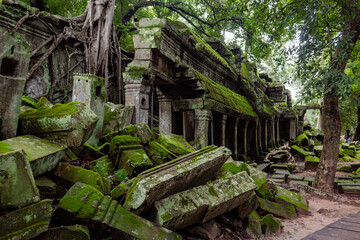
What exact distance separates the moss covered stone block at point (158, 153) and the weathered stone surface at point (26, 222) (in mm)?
1935

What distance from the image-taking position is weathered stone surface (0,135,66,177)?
2.15 metres

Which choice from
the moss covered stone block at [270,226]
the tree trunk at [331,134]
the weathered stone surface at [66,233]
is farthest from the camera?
the tree trunk at [331,134]

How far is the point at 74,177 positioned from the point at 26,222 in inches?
36.1

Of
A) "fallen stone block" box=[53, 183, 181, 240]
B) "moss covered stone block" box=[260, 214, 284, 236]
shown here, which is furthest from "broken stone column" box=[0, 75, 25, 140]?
"moss covered stone block" box=[260, 214, 284, 236]

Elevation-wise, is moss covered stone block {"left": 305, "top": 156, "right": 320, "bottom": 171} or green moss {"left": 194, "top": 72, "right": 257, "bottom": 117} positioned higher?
green moss {"left": 194, "top": 72, "right": 257, "bottom": 117}

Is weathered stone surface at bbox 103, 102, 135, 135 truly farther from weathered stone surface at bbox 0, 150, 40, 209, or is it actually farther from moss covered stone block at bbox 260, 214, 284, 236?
moss covered stone block at bbox 260, 214, 284, 236

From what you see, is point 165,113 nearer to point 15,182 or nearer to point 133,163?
point 133,163

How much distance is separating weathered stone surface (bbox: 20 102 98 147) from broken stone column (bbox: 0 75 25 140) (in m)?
0.21

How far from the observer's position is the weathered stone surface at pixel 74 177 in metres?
2.51

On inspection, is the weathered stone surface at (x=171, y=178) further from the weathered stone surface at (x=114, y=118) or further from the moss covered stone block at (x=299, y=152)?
the moss covered stone block at (x=299, y=152)

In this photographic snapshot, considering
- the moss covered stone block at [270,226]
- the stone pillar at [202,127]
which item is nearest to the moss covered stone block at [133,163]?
the moss covered stone block at [270,226]

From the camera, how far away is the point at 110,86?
909 cm

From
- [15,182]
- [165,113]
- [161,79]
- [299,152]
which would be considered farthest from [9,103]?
[299,152]

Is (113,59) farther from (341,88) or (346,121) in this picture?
(346,121)
